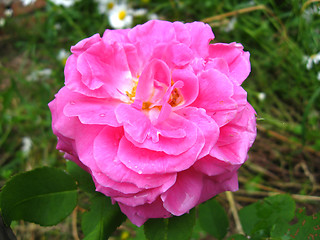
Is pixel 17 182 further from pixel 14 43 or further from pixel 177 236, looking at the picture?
pixel 14 43

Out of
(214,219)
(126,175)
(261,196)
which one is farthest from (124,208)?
(261,196)

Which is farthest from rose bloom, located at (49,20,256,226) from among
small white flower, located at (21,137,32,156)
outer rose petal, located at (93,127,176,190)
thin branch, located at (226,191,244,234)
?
small white flower, located at (21,137,32,156)

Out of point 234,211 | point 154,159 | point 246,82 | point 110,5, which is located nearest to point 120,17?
point 110,5

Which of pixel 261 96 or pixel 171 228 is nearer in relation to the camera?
pixel 171 228

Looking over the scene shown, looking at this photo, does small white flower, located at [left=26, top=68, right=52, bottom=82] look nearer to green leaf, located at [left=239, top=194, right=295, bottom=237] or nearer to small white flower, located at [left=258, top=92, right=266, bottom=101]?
small white flower, located at [left=258, top=92, right=266, bottom=101]

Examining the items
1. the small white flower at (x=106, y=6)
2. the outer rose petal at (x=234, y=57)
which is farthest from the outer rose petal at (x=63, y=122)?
the small white flower at (x=106, y=6)

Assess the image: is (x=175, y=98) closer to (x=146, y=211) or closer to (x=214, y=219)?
(x=146, y=211)

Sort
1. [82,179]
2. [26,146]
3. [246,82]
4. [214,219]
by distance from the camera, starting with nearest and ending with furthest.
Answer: [82,179]
[214,219]
[26,146]
[246,82]
